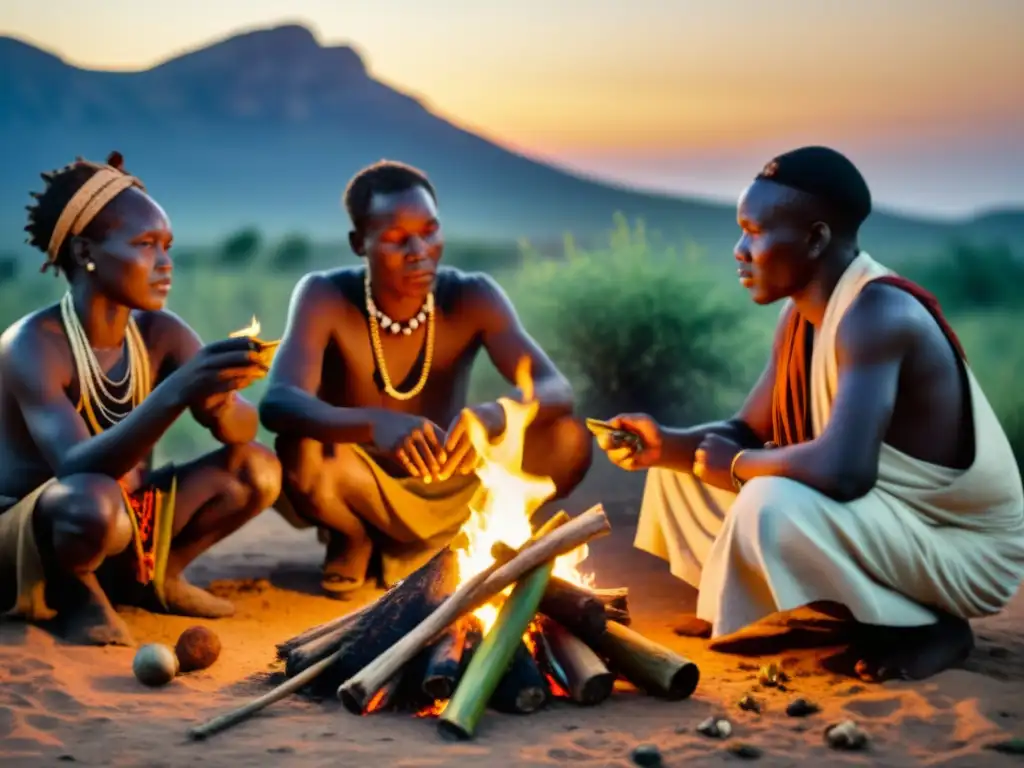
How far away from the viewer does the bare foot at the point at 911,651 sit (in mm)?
4246

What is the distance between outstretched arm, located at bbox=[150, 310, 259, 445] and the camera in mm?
5113

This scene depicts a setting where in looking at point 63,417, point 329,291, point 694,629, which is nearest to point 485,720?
point 694,629

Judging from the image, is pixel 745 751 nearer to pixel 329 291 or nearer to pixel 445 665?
pixel 445 665

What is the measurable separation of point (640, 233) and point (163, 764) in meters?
8.96

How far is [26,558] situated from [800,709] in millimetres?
2929

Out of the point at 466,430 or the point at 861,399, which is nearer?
the point at 861,399

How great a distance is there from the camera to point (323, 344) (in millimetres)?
5777

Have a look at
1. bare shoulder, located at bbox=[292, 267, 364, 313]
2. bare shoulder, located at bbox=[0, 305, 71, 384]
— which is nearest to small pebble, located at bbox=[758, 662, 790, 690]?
bare shoulder, located at bbox=[292, 267, 364, 313]

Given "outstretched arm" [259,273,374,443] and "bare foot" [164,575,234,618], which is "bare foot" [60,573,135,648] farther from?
"outstretched arm" [259,273,374,443]

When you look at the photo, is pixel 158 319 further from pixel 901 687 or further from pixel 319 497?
pixel 901 687

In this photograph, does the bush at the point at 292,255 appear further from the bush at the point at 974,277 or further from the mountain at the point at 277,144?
the bush at the point at 974,277

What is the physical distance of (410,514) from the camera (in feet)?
19.0

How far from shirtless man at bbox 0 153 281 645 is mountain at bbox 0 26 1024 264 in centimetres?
1336

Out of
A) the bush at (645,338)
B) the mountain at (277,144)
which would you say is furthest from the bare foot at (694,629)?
the mountain at (277,144)
